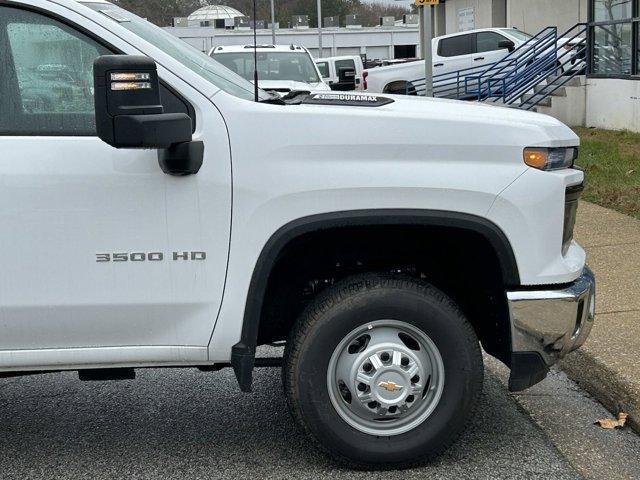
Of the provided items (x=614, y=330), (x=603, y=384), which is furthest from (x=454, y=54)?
(x=603, y=384)

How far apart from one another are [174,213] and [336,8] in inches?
3360

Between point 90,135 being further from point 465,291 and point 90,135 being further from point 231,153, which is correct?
point 465,291

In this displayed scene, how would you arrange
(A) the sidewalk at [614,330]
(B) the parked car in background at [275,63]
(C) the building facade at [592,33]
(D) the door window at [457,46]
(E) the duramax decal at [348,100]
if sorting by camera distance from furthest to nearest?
1. (D) the door window at [457,46]
2. (C) the building facade at [592,33]
3. (B) the parked car in background at [275,63]
4. (A) the sidewalk at [614,330]
5. (E) the duramax decal at [348,100]

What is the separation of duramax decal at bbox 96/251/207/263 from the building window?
43.4ft

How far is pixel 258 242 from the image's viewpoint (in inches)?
144

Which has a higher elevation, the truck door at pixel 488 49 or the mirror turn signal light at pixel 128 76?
the truck door at pixel 488 49

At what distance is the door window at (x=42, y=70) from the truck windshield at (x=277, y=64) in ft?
34.9

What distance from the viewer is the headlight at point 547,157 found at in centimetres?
377

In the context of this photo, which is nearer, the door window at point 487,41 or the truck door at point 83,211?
the truck door at point 83,211

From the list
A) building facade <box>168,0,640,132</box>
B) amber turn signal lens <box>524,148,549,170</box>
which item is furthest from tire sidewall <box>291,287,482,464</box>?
building facade <box>168,0,640,132</box>

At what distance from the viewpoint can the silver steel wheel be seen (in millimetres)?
3799

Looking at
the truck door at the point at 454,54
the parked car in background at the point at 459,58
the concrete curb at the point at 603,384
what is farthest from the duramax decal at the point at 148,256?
the truck door at the point at 454,54

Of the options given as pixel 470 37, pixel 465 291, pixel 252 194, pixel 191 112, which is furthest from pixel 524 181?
pixel 470 37

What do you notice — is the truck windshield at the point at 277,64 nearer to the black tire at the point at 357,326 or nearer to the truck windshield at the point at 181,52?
the truck windshield at the point at 181,52
